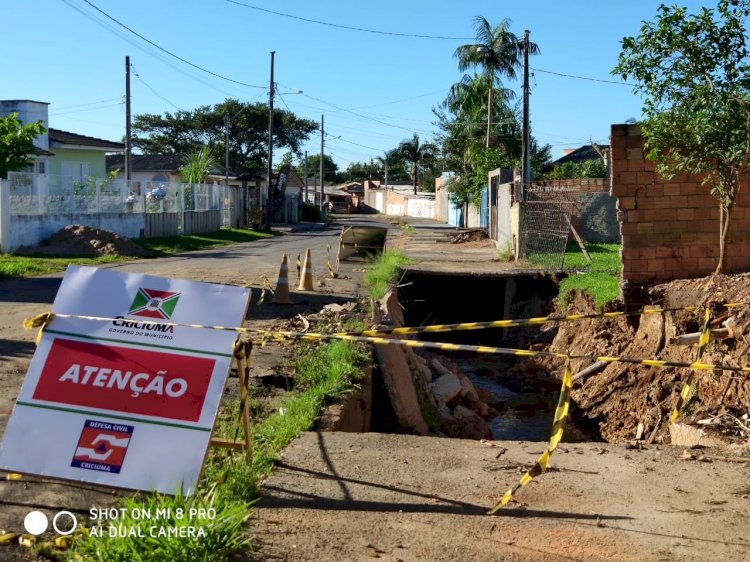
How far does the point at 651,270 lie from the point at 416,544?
920cm

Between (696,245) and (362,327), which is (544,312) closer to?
(696,245)

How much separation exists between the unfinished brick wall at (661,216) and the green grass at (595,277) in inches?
40.9

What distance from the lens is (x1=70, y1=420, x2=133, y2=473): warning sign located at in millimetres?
5008

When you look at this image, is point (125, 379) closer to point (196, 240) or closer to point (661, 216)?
point (661, 216)

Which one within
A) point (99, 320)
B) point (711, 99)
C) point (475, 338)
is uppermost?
point (711, 99)

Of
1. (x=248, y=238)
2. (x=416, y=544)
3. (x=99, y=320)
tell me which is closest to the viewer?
(x=416, y=544)

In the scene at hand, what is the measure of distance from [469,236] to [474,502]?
29.1 m

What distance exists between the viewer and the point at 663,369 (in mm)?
10969

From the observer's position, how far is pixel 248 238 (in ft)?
126

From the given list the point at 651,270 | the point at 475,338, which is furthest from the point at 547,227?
the point at 651,270

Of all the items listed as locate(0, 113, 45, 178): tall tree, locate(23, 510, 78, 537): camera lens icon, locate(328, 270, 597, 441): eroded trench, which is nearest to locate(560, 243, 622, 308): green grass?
locate(328, 270, 597, 441): eroded trench

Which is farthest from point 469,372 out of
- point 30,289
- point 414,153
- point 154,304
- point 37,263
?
point 414,153

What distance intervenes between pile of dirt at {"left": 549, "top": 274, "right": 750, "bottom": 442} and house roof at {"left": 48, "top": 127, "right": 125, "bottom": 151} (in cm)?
2736

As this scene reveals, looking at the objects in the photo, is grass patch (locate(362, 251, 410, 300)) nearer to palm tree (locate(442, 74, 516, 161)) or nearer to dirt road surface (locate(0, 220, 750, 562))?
dirt road surface (locate(0, 220, 750, 562))
